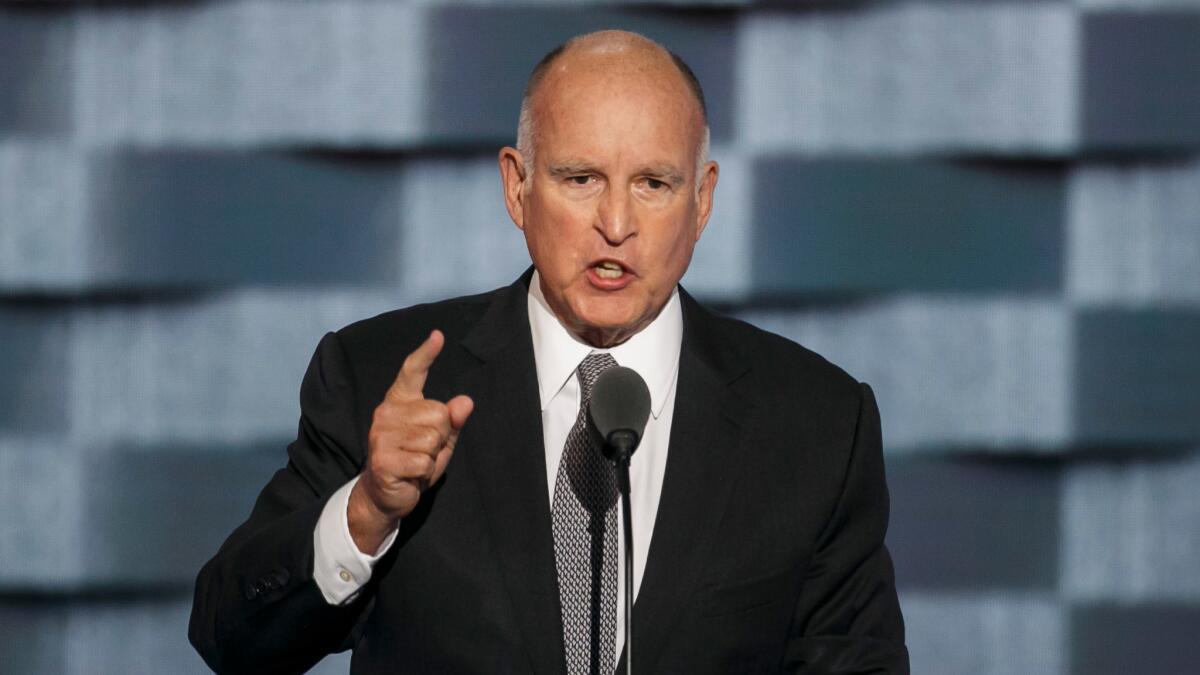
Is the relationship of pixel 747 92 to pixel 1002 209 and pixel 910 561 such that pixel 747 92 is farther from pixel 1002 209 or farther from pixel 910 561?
pixel 910 561

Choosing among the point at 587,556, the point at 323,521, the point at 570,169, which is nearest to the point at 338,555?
the point at 323,521

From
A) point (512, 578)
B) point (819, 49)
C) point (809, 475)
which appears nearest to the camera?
point (512, 578)

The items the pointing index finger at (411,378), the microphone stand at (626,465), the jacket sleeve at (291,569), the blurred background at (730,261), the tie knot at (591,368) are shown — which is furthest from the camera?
the blurred background at (730,261)

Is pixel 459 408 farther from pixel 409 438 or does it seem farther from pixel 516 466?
pixel 516 466

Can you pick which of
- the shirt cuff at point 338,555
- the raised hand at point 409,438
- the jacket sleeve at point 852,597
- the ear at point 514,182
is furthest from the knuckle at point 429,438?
the jacket sleeve at point 852,597

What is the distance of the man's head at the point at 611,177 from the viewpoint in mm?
1939

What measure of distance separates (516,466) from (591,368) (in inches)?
6.9

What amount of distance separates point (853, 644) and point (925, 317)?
1.07m

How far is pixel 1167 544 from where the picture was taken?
294cm

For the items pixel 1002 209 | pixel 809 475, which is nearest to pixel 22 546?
pixel 809 475

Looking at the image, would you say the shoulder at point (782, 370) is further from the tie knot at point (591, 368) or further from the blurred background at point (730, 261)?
the blurred background at point (730, 261)

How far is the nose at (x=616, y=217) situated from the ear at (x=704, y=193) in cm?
16

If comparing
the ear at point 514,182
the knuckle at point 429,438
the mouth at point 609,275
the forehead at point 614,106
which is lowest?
the knuckle at point 429,438

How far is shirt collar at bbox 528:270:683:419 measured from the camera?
2.05m
